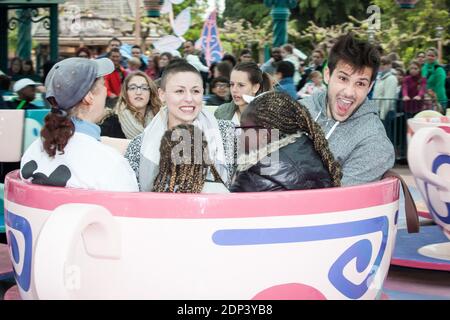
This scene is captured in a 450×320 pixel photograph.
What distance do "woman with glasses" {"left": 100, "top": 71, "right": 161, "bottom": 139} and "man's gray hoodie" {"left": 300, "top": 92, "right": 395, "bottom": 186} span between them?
6.29ft

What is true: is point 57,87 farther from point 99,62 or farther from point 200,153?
point 200,153

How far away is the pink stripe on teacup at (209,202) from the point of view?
7.10 ft

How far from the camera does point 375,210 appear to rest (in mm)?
2412

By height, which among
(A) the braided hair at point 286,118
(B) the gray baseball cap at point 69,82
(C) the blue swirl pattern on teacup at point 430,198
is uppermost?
(B) the gray baseball cap at point 69,82

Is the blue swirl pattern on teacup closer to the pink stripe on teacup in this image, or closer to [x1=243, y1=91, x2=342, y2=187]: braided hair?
[x1=243, y1=91, x2=342, y2=187]: braided hair

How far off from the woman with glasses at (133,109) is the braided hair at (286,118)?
106 inches

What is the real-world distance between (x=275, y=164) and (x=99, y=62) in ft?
2.30

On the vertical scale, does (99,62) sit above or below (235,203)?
above

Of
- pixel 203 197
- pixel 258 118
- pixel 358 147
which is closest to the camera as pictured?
pixel 203 197

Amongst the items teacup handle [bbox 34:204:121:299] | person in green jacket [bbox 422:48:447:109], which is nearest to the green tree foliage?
person in green jacket [bbox 422:48:447:109]

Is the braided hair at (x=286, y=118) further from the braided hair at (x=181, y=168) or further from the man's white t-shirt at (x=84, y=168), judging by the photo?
the man's white t-shirt at (x=84, y=168)

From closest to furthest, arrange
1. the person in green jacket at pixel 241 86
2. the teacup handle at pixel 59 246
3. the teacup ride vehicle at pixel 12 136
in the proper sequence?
the teacup handle at pixel 59 246 < the teacup ride vehicle at pixel 12 136 < the person in green jacket at pixel 241 86

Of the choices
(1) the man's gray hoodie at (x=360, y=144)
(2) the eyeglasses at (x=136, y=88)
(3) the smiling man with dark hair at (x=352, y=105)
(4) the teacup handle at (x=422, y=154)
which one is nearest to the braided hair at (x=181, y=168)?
(1) the man's gray hoodie at (x=360, y=144)
